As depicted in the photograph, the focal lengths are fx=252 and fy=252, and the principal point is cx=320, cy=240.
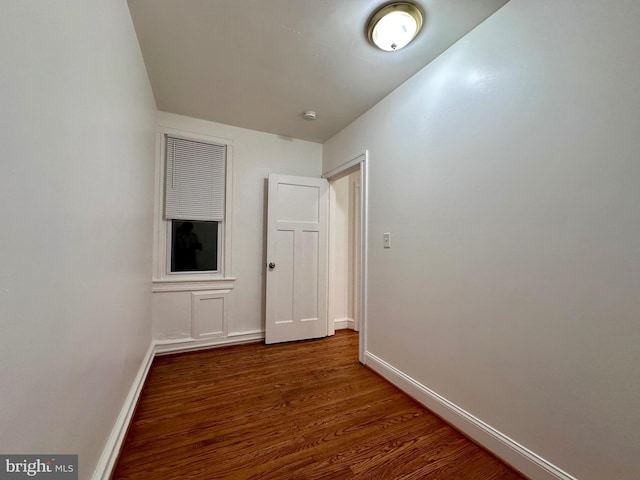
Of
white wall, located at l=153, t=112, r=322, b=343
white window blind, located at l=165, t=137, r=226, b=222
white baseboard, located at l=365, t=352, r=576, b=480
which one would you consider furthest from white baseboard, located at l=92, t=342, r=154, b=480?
white baseboard, located at l=365, t=352, r=576, b=480

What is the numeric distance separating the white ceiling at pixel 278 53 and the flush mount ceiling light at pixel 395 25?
0.15ft

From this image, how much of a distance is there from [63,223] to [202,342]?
2266mm

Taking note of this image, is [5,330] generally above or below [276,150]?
below

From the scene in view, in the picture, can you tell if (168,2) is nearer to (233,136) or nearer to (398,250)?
(233,136)

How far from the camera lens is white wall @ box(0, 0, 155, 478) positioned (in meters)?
0.58

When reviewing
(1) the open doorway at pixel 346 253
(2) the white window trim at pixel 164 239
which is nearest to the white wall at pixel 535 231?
(1) the open doorway at pixel 346 253

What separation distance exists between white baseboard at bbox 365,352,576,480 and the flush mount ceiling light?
2310mm

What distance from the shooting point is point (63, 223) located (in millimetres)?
796

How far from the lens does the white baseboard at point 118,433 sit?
1.11 meters

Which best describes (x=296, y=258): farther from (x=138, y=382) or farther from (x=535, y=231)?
(x=535, y=231)

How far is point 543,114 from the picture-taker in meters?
1.23

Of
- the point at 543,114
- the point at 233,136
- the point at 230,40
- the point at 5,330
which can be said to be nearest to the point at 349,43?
the point at 230,40

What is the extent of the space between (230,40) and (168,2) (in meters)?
0.36

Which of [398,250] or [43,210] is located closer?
[43,210]
